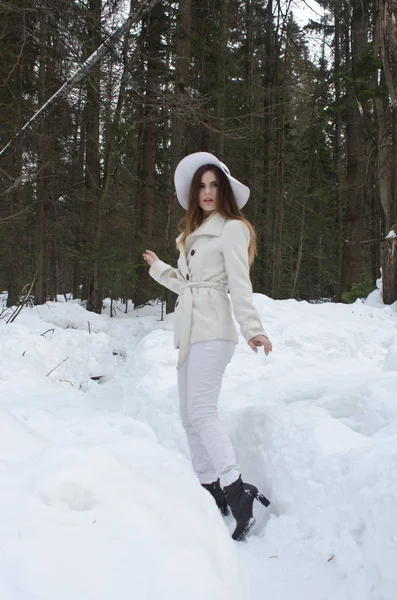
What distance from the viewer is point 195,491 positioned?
6.23 ft

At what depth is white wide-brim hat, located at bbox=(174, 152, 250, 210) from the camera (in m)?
2.97

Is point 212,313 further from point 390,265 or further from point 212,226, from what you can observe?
point 390,265

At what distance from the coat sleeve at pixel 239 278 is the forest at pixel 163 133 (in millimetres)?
3964

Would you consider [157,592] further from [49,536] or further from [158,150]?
[158,150]

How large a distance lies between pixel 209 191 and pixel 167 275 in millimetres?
660

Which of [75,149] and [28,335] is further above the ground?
[75,149]

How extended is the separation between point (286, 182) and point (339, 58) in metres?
4.51

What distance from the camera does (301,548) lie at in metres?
2.46

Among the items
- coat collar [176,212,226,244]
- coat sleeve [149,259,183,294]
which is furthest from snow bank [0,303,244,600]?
coat collar [176,212,226,244]

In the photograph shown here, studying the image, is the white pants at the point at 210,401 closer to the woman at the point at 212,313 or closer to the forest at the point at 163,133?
the woman at the point at 212,313

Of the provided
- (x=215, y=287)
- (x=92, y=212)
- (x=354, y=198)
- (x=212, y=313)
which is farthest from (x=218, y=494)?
(x=354, y=198)

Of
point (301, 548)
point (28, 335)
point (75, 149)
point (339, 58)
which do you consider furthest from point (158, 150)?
point (301, 548)

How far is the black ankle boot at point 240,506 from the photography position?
8.61 ft

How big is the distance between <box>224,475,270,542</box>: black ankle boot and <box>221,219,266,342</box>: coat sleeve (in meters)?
0.84
